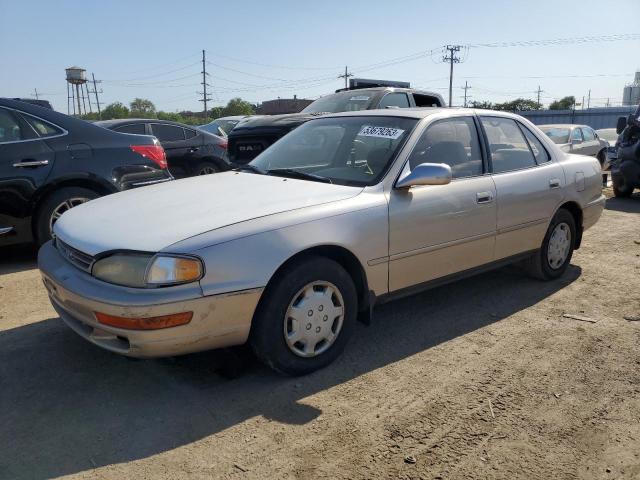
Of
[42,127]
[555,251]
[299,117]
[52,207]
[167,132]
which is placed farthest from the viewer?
[167,132]

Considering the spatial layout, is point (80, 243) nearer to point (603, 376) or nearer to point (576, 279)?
point (603, 376)

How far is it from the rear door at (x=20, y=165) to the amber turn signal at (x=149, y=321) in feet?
9.83

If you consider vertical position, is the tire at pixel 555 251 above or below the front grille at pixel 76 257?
below

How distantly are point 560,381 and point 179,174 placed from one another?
820cm

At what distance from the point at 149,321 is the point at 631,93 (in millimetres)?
65639

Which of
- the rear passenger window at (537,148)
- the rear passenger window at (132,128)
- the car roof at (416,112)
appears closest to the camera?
the car roof at (416,112)

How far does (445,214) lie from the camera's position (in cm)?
377

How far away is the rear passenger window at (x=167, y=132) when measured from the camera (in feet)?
32.1

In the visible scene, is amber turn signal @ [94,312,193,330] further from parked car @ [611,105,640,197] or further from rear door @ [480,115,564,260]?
parked car @ [611,105,640,197]

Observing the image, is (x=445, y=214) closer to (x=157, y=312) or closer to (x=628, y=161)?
(x=157, y=312)

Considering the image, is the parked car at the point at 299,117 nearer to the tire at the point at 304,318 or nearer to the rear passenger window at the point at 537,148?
the rear passenger window at the point at 537,148

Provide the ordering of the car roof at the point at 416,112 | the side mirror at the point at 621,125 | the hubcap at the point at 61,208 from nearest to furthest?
1. the car roof at the point at 416,112
2. the hubcap at the point at 61,208
3. the side mirror at the point at 621,125

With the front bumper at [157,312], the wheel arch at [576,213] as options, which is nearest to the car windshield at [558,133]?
the wheel arch at [576,213]

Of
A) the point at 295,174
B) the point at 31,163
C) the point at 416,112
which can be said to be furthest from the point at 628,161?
the point at 31,163
